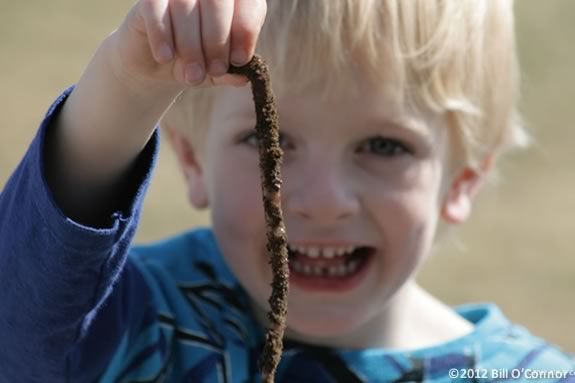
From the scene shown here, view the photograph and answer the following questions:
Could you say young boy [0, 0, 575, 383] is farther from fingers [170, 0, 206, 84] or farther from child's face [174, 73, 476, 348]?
fingers [170, 0, 206, 84]

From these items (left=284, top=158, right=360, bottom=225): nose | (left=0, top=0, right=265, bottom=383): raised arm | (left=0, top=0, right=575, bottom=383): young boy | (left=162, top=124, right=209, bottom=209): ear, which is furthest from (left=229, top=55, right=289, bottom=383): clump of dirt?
(left=162, top=124, right=209, bottom=209): ear

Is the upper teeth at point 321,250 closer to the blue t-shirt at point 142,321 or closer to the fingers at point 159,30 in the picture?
the blue t-shirt at point 142,321

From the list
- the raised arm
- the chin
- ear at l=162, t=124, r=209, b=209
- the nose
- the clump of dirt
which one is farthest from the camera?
ear at l=162, t=124, r=209, b=209

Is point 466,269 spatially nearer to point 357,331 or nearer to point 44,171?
point 357,331

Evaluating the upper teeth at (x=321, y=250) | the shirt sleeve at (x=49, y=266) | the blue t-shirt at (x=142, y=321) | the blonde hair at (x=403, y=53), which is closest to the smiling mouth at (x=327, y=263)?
the upper teeth at (x=321, y=250)

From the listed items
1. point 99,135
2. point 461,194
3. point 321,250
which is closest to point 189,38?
point 99,135

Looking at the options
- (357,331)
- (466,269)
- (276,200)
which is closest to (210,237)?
(357,331)
